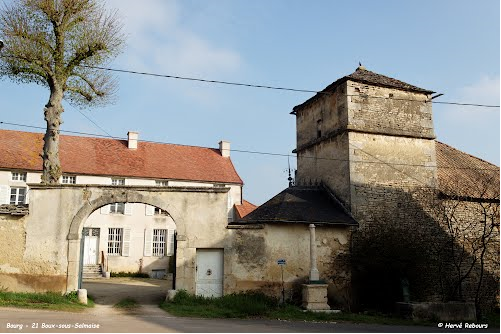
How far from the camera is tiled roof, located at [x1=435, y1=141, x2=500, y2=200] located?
1788 cm

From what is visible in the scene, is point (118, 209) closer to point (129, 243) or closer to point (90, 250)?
point (129, 243)

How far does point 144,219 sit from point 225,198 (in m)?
15.3

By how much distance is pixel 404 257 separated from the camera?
14.9 meters

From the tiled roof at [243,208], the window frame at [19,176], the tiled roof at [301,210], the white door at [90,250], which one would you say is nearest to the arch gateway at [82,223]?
the tiled roof at [301,210]

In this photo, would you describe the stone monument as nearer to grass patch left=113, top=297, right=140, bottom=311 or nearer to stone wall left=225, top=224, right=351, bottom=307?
stone wall left=225, top=224, right=351, bottom=307

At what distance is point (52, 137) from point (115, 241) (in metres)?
13.5

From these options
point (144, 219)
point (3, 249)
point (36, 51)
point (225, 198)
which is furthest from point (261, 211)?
point (144, 219)

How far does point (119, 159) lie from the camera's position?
2964 centimetres

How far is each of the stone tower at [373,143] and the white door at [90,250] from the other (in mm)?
15578

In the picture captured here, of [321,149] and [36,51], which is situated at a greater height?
[36,51]

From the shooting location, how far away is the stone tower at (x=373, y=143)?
16719 millimetres

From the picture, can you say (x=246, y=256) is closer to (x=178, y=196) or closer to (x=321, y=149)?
(x=178, y=196)

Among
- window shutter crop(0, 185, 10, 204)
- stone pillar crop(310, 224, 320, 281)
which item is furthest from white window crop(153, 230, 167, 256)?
stone pillar crop(310, 224, 320, 281)

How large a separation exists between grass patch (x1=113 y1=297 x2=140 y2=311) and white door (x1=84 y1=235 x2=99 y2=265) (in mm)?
12577
